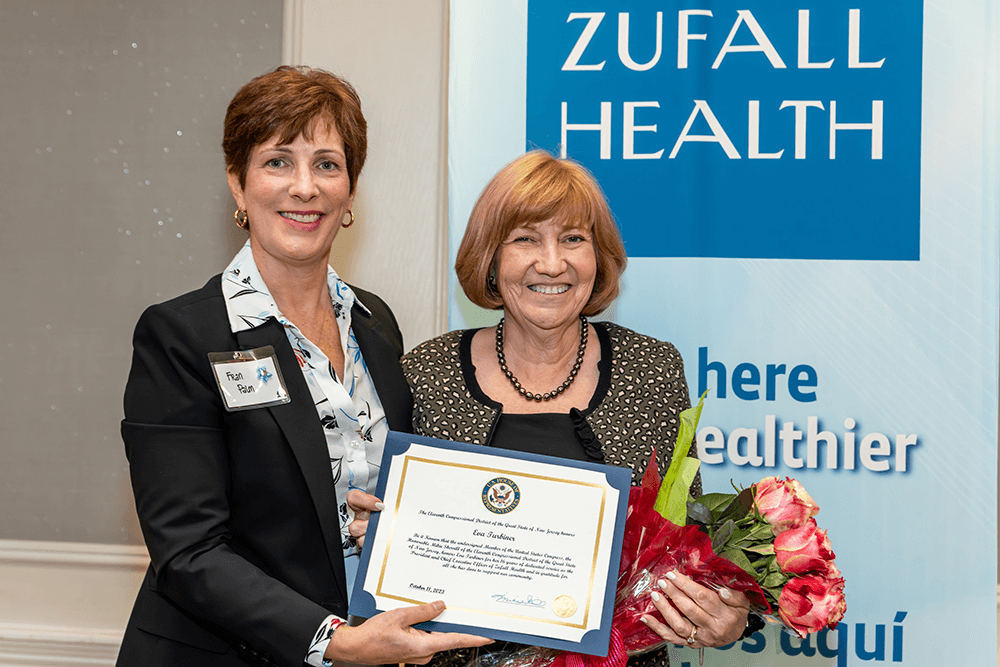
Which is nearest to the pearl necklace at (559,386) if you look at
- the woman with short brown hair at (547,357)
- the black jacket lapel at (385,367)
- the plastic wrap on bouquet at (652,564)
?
the woman with short brown hair at (547,357)

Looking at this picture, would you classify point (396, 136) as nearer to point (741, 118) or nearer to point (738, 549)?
point (741, 118)

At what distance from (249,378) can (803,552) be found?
1075 millimetres

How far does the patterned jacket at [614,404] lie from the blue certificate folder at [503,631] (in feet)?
0.73

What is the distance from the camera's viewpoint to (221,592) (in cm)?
150

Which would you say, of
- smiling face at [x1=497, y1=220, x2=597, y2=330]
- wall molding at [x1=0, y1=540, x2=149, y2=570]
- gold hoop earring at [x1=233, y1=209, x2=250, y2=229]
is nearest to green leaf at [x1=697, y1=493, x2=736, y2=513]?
smiling face at [x1=497, y1=220, x2=597, y2=330]

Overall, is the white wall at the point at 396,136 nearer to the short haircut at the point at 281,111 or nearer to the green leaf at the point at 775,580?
the short haircut at the point at 281,111

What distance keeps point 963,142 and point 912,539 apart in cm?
121

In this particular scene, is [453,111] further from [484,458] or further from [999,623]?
[999,623]

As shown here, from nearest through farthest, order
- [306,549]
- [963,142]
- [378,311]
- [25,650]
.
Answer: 1. [306,549]
2. [378,311]
3. [963,142]
4. [25,650]

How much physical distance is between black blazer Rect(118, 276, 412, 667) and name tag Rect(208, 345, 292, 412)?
0.02m

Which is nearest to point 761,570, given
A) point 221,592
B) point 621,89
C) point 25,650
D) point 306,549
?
point 306,549

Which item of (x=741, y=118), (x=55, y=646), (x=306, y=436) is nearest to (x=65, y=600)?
(x=55, y=646)

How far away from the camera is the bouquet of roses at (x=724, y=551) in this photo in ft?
4.41

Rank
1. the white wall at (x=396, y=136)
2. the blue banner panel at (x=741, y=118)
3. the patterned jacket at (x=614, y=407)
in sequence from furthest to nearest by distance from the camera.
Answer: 1. the white wall at (x=396, y=136)
2. the blue banner panel at (x=741, y=118)
3. the patterned jacket at (x=614, y=407)
